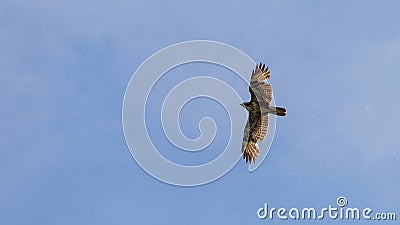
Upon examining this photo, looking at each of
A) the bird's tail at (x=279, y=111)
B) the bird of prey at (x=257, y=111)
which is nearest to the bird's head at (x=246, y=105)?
the bird of prey at (x=257, y=111)

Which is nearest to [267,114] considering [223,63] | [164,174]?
[223,63]

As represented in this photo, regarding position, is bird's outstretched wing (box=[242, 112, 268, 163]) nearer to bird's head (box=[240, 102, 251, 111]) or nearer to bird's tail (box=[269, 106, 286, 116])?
bird's head (box=[240, 102, 251, 111])

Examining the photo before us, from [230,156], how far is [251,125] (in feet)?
6.24

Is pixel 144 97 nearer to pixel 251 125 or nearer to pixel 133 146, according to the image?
pixel 133 146

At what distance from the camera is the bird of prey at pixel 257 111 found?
98.4 feet

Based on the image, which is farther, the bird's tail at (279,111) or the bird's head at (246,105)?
the bird's head at (246,105)

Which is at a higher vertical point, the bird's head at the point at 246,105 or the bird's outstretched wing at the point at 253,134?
the bird's head at the point at 246,105

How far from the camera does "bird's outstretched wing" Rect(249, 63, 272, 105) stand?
97.9 ft

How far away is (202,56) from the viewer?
1264 inches

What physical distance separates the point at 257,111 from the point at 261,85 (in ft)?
5.36

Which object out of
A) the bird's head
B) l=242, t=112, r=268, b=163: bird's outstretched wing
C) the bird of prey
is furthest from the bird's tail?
the bird's head

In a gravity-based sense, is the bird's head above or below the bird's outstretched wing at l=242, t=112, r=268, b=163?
above

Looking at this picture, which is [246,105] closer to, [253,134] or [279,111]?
[253,134]

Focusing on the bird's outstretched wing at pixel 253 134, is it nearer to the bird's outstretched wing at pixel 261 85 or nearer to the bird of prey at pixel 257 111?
the bird of prey at pixel 257 111
